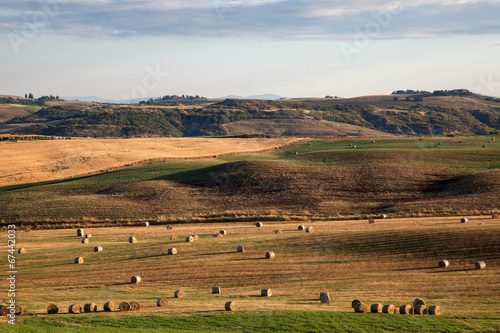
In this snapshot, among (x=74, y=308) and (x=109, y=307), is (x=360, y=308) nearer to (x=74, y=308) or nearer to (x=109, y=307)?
(x=109, y=307)

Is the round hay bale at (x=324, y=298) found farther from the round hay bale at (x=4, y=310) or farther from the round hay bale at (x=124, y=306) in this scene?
the round hay bale at (x=4, y=310)

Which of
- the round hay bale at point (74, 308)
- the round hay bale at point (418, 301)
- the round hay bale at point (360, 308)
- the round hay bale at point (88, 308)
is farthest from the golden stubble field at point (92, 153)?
the round hay bale at point (418, 301)

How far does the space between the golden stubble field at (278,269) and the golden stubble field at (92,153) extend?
38.2 metres

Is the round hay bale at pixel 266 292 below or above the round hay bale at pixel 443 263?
below

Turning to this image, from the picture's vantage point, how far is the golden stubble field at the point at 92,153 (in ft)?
234

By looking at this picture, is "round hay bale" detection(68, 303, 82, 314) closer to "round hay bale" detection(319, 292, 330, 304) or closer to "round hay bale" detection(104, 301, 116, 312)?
"round hay bale" detection(104, 301, 116, 312)

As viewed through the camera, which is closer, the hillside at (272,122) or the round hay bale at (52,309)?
the round hay bale at (52,309)

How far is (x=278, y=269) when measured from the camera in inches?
1011

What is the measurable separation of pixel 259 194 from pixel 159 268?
2601 centimetres

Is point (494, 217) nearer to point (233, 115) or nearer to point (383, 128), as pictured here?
point (383, 128)

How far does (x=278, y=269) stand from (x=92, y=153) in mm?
65095

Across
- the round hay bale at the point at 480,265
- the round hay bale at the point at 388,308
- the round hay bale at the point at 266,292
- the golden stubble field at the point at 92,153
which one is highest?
the golden stubble field at the point at 92,153

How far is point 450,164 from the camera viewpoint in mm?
58938

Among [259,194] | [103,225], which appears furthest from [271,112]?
[103,225]
